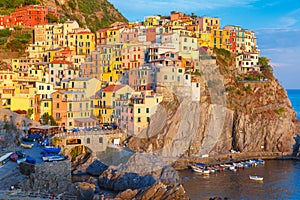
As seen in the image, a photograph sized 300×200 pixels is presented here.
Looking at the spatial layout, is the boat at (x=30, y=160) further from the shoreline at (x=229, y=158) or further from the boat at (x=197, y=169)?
the boat at (x=197, y=169)

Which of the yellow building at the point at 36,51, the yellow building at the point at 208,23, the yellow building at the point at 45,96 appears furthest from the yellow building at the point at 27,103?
the yellow building at the point at 208,23

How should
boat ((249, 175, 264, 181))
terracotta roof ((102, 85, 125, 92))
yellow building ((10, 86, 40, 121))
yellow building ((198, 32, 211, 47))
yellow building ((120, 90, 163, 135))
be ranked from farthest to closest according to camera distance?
yellow building ((198, 32, 211, 47))
terracotta roof ((102, 85, 125, 92))
yellow building ((10, 86, 40, 121))
yellow building ((120, 90, 163, 135))
boat ((249, 175, 264, 181))

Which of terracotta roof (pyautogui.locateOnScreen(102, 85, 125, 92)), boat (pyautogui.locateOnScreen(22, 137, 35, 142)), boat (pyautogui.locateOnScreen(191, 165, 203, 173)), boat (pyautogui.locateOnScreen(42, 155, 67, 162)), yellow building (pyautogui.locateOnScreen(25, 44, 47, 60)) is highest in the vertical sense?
yellow building (pyautogui.locateOnScreen(25, 44, 47, 60))

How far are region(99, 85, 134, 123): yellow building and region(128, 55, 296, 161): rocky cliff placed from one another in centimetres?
449

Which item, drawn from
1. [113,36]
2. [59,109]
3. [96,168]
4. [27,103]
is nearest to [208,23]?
[113,36]

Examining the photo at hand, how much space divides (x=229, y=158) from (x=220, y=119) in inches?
215

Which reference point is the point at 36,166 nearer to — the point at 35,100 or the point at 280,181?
the point at 35,100

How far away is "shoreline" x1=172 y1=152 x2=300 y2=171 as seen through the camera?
53.7 meters

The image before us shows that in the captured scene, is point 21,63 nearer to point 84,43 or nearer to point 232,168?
point 84,43

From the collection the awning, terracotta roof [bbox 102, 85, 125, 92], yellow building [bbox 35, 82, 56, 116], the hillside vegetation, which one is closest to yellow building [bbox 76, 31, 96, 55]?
terracotta roof [bbox 102, 85, 125, 92]

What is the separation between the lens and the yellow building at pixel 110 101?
56.8 meters

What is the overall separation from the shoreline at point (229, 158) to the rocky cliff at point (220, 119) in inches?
38.3

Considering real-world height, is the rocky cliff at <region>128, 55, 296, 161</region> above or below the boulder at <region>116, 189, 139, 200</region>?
above

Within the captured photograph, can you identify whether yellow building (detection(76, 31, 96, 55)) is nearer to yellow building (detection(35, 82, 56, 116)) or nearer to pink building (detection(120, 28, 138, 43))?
pink building (detection(120, 28, 138, 43))
